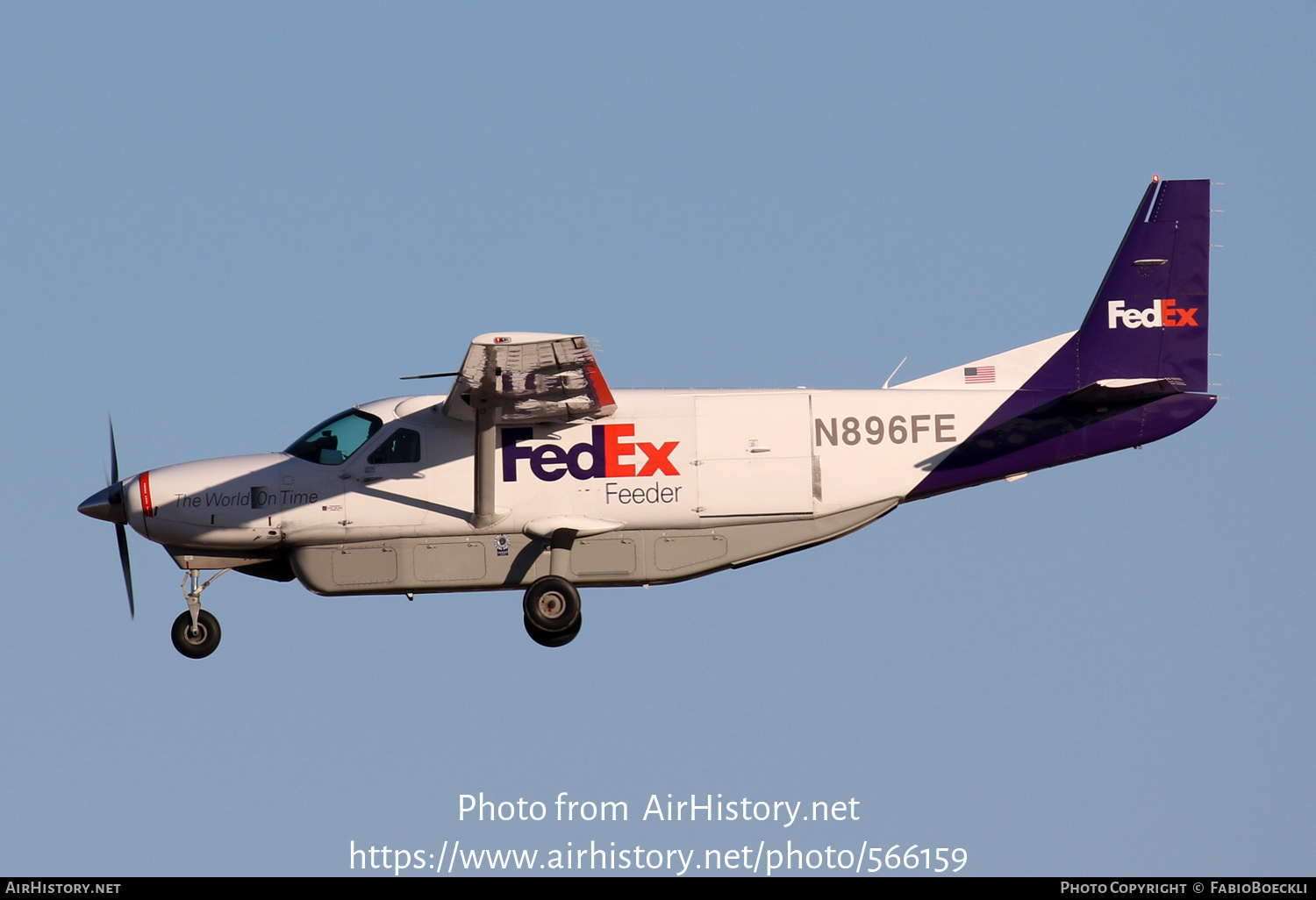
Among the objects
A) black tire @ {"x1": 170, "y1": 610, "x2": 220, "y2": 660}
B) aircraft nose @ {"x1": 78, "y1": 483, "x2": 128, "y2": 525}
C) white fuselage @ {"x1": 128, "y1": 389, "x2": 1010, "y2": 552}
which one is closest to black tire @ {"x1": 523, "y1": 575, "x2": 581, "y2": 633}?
white fuselage @ {"x1": 128, "y1": 389, "x2": 1010, "y2": 552}

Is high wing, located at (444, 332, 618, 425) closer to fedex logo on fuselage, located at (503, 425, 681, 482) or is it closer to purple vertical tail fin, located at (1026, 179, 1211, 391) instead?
fedex logo on fuselage, located at (503, 425, 681, 482)

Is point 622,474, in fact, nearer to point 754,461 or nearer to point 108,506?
point 754,461

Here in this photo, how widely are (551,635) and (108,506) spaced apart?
254 inches

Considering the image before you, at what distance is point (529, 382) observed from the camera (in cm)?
2166

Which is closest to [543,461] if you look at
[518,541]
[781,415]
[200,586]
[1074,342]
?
[518,541]

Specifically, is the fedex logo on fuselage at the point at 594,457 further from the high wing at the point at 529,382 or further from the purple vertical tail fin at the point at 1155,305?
the purple vertical tail fin at the point at 1155,305

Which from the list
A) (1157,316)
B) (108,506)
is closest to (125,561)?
(108,506)

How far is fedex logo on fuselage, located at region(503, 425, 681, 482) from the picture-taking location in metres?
23.4

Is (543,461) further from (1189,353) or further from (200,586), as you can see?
(1189,353)

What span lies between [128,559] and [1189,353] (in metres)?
15.1

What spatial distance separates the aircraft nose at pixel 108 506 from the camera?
2420cm

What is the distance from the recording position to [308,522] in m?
23.6

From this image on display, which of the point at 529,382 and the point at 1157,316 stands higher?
the point at 1157,316
